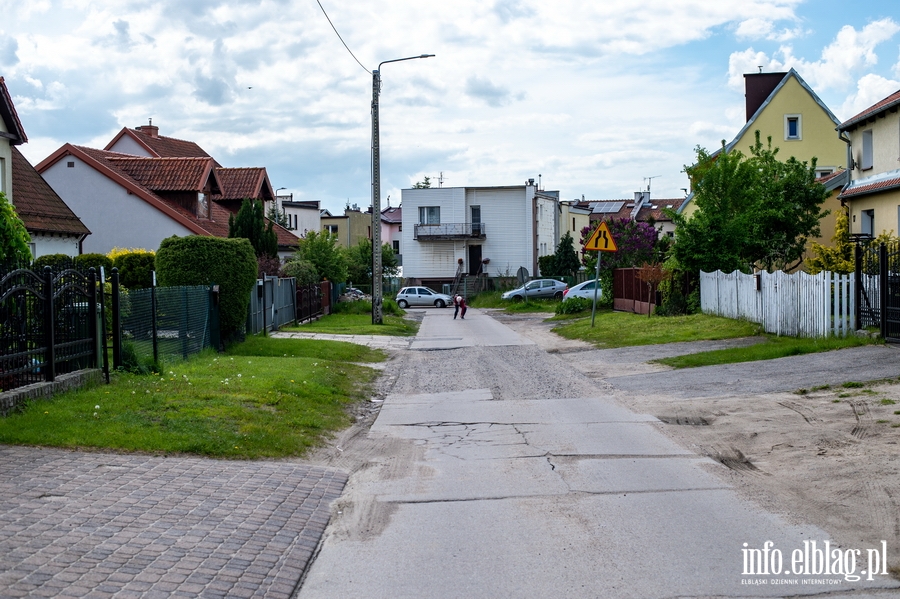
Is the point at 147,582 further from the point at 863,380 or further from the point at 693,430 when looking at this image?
the point at 863,380

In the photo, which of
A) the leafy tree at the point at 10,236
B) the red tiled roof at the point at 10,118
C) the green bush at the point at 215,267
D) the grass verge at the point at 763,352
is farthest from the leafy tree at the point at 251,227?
the leafy tree at the point at 10,236

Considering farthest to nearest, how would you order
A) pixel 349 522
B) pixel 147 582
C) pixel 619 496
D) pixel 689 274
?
pixel 689 274 < pixel 619 496 < pixel 349 522 < pixel 147 582

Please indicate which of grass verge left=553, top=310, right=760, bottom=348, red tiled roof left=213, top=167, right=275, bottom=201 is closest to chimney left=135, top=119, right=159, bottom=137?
red tiled roof left=213, top=167, right=275, bottom=201

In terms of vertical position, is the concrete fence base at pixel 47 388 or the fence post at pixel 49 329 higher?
the fence post at pixel 49 329

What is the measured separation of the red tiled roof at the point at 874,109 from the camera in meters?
24.8

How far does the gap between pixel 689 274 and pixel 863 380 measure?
54.9ft

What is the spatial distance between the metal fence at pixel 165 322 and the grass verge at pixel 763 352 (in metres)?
9.60

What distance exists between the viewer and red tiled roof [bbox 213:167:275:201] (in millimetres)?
40875

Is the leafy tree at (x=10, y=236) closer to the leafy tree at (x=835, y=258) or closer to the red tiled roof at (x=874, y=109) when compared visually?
the leafy tree at (x=835, y=258)

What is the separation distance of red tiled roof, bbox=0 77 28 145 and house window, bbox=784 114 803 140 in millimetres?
33837

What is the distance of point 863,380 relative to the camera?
13.6 metres

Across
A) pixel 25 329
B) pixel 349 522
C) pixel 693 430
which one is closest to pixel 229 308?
pixel 25 329

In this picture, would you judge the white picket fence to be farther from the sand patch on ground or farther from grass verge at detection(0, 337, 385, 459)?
grass verge at detection(0, 337, 385, 459)

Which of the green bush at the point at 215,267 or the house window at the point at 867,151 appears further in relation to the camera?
the house window at the point at 867,151
